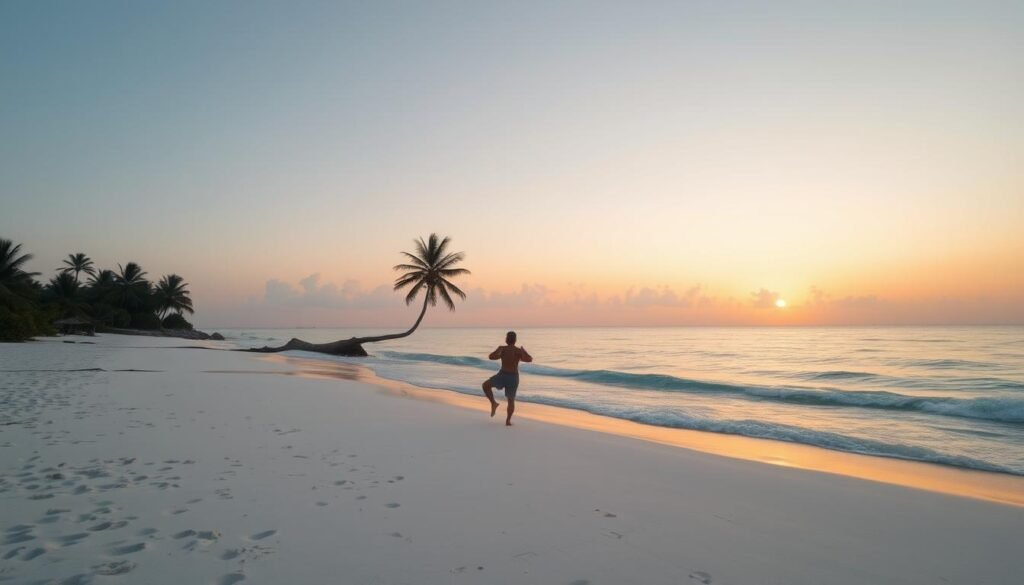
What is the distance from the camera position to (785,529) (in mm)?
4512

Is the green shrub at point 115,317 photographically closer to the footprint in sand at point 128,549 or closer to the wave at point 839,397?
the wave at point 839,397

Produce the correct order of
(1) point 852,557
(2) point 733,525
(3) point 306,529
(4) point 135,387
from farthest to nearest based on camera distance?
(4) point 135,387
(2) point 733,525
(1) point 852,557
(3) point 306,529

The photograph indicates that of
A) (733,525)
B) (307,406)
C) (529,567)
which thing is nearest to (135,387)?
(307,406)

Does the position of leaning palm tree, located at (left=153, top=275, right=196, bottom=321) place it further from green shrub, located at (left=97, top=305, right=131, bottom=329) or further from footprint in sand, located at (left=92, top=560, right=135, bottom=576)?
footprint in sand, located at (left=92, top=560, right=135, bottom=576)

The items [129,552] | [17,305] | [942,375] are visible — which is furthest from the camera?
[17,305]

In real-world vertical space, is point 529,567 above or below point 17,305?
below

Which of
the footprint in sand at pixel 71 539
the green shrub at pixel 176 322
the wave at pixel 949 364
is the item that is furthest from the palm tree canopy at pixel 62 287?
the wave at pixel 949 364

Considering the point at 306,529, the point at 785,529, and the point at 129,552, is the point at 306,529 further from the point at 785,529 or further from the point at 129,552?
the point at 785,529

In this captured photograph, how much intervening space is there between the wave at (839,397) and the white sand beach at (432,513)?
11.1 meters

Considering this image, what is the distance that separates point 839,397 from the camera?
55.6 feet

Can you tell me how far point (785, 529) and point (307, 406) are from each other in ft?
29.6

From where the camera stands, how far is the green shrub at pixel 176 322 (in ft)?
244

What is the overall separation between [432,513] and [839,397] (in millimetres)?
17620

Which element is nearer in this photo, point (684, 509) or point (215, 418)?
point (684, 509)
